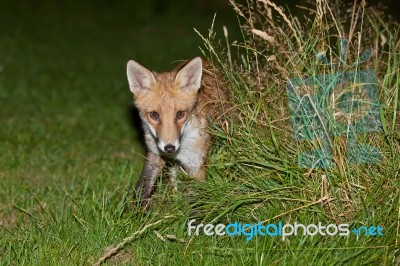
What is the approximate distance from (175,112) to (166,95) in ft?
0.61

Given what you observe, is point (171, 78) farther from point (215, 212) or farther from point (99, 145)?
point (99, 145)

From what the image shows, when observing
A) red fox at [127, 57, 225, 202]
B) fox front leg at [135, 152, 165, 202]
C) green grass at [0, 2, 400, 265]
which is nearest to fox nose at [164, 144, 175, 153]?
red fox at [127, 57, 225, 202]

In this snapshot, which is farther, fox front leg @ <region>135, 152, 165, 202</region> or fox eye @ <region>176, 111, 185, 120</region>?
fox front leg @ <region>135, 152, 165, 202</region>

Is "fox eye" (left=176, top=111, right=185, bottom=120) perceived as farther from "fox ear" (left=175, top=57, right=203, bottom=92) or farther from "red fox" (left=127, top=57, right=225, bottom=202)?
"fox ear" (left=175, top=57, right=203, bottom=92)

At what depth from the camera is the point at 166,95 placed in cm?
609

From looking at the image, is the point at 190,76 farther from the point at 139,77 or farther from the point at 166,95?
the point at 139,77

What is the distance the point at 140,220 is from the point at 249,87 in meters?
1.39

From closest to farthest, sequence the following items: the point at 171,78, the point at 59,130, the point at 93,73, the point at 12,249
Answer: the point at 12,249 → the point at 171,78 → the point at 59,130 → the point at 93,73

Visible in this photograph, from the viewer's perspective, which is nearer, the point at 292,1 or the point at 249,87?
the point at 249,87

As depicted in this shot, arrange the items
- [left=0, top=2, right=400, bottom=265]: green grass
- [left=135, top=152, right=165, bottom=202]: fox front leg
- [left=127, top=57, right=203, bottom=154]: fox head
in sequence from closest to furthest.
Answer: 1. [left=0, top=2, right=400, bottom=265]: green grass
2. [left=127, top=57, right=203, bottom=154]: fox head
3. [left=135, top=152, right=165, bottom=202]: fox front leg

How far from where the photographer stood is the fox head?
19.6 ft

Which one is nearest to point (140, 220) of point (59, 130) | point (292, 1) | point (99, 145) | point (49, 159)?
point (49, 159)

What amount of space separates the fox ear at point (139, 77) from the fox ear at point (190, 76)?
229 millimetres

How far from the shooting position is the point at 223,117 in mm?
6043
